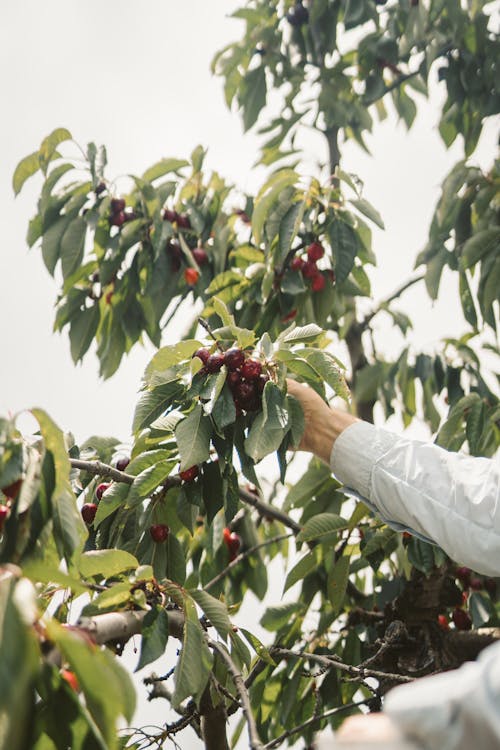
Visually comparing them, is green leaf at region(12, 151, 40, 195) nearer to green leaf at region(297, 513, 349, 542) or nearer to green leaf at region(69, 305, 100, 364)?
green leaf at region(69, 305, 100, 364)

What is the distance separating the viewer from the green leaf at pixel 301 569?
2.35 metres

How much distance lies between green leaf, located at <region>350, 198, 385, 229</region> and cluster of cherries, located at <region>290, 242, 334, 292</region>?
0.57 feet

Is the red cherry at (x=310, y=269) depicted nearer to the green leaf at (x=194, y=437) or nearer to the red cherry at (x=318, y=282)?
the red cherry at (x=318, y=282)

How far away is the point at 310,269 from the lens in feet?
8.91

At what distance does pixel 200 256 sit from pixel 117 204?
0.30 meters

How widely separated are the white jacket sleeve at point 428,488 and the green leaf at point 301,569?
0.54 metres

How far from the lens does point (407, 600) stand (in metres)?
2.61

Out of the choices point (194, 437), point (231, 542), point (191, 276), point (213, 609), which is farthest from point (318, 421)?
point (231, 542)

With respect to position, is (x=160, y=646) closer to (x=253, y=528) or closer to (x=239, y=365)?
(x=239, y=365)

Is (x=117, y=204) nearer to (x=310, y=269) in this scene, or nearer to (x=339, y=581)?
(x=310, y=269)

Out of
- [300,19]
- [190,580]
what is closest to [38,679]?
[190,580]

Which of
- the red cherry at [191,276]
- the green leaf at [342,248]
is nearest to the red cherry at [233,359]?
the green leaf at [342,248]

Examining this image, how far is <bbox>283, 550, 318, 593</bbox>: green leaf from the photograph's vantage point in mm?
2348

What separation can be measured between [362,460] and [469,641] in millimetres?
883
